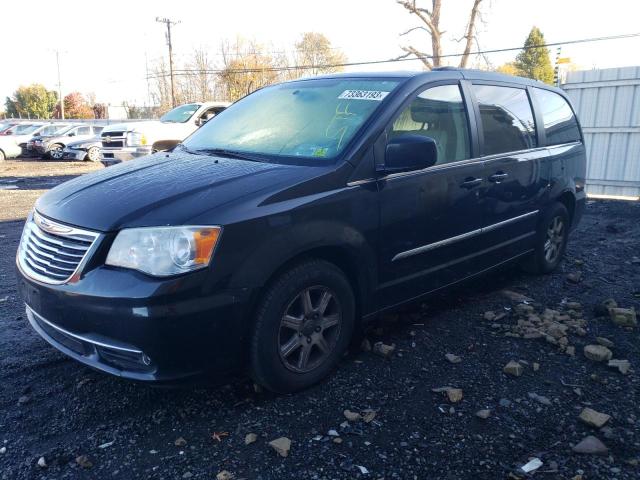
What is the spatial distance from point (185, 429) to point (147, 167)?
5.32 feet

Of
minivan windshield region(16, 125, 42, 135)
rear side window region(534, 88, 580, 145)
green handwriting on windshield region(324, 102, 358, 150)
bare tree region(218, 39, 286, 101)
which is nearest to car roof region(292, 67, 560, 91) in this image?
green handwriting on windshield region(324, 102, 358, 150)

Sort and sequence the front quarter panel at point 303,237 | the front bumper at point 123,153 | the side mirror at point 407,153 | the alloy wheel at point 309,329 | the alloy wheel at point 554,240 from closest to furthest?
the front quarter panel at point 303,237 → the alloy wheel at point 309,329 → the side mirror at point 407,153 → the alloy wheel at point 554,240 → the front bumper at point 123,153

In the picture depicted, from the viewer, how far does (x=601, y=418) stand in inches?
108

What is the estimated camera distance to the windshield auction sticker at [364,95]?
3442 mm

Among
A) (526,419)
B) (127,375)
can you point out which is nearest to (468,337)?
(526,419)

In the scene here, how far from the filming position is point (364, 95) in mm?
3518

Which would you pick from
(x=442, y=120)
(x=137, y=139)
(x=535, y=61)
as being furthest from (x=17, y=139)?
(x=535, y=61)

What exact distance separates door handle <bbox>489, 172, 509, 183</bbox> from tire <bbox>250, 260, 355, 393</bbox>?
1610 millimetres

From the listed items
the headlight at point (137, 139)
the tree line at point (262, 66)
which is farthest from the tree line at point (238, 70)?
the headlight at point (137, 139)

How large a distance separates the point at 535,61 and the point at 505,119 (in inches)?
2179

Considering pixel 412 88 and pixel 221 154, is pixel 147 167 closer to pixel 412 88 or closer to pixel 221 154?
pixel 221 154

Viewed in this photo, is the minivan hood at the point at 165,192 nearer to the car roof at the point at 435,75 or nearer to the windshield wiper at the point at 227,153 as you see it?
the windshield wiper at the point at 227,153

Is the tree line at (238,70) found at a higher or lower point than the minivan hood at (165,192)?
higher

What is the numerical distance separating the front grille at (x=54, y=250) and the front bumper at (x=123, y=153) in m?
9.85
